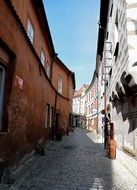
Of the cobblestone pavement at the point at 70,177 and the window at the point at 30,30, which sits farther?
the window at the point at 30,30

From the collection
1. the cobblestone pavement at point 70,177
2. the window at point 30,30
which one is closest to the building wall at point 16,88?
the cobblestone pavement at point 70,177

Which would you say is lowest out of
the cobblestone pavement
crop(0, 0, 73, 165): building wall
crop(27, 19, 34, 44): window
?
the cobblestone pavement

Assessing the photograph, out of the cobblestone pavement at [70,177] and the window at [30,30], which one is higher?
the window at [30,30]

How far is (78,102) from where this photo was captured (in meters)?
76.7

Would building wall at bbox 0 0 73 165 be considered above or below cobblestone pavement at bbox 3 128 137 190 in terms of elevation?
above

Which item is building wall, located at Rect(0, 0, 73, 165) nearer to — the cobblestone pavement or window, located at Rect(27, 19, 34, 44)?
the cobblestone pavement

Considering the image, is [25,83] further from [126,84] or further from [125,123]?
[125,123]

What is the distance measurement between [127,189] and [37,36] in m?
9.97

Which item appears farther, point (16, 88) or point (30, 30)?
point (30, 30)

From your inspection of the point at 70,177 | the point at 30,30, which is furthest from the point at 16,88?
the point at 30,30

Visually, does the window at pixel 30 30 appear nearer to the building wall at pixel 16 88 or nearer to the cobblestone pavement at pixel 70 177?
the building wall at pixel 16 88

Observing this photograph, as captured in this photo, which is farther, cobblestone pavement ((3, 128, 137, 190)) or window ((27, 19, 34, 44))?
window ((27, 19, 34, 44))

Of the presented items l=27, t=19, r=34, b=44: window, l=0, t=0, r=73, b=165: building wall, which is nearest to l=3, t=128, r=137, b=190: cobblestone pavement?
l=0, t=0, r=73, b=165: building wall

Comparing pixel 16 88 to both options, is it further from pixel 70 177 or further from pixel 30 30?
pixel 30 30
